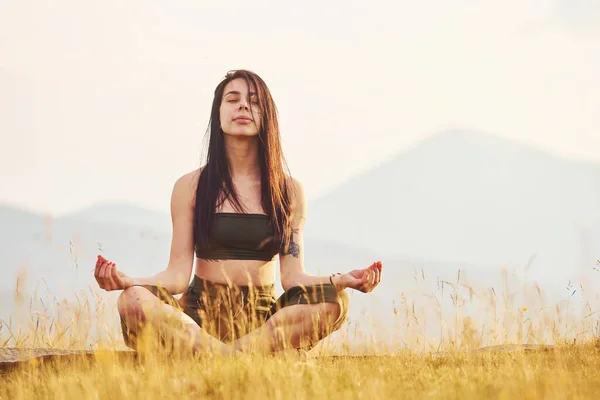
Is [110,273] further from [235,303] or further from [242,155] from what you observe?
[242,155]

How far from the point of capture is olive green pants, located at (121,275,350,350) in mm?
4910

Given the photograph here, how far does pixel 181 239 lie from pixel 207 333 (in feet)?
2.87

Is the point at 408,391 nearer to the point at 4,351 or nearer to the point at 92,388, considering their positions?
the point at 92,388

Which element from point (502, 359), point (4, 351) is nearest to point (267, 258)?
point (502, 359)

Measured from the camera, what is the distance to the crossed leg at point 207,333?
15.4ft

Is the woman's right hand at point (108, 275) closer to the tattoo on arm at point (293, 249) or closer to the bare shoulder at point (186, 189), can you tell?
the bare shoulder at point (186, 189)

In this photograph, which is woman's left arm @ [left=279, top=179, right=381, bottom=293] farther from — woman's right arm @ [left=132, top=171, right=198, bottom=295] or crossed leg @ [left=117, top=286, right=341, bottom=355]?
woman's right arm @ [left=132, top=171, right=198, bottom=295]

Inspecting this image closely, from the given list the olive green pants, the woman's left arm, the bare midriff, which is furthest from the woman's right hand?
the woman's left arm

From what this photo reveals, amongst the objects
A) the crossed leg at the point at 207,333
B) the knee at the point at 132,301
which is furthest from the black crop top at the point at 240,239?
the knee at the point at 132,301

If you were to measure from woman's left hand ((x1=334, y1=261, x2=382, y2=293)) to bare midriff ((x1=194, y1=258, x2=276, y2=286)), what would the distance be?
69 cm

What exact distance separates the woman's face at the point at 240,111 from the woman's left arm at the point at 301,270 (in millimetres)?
533

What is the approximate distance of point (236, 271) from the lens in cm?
521

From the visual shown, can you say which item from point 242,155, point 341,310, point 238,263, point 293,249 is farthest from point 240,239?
point 341,310

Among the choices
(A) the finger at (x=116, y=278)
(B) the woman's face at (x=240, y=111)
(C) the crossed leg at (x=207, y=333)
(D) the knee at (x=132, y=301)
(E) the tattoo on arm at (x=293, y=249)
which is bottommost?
(C) the crossed leg at (x=207, y=333)
